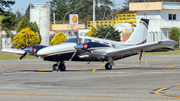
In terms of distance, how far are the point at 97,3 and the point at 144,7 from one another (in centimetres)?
5969

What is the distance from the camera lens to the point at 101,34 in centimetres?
5003

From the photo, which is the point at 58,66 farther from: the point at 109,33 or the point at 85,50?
the point at 109,33

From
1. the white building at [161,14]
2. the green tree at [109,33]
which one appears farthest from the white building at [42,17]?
the white building at [161,14]

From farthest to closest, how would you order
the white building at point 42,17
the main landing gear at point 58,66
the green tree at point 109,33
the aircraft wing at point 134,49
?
1. the white building at point 42,17
2. the green tree at point 109,33
3. the main landing gear at point 58,66
4. the aircraft wing at point 134,49

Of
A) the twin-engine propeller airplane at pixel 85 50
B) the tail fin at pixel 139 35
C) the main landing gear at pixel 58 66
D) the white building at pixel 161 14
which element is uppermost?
the white building at pixel 161 14

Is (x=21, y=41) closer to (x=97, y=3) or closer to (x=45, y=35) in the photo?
(x=45, y=35)

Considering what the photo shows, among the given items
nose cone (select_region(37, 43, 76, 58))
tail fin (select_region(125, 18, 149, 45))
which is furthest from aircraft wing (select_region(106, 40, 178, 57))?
nose cone (select_region(37, 43, 76, 58))

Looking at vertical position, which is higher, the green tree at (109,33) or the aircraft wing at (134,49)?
the green tree at (109,33)

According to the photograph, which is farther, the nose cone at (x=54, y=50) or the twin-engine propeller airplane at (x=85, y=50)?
the twin-engine propeller airplane at (x=85, y=50)

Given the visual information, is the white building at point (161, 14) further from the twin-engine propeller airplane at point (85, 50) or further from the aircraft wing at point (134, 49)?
the aircraft wing at point (134, 49)

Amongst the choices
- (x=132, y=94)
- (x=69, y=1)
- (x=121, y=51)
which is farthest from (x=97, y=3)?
(x=132, y=94)

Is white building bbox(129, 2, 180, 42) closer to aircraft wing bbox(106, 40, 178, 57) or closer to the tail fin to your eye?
the tail fin

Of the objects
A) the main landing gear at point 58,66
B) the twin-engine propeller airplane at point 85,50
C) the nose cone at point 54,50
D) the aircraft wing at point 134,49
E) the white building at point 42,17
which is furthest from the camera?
the white building at point 42,17

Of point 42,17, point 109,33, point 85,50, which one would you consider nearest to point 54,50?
point 85,50
